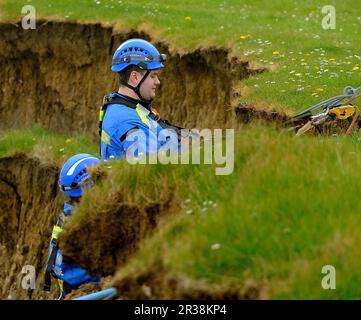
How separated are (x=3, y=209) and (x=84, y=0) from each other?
6.15 meters

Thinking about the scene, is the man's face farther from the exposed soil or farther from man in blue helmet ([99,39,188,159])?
the exposed soil

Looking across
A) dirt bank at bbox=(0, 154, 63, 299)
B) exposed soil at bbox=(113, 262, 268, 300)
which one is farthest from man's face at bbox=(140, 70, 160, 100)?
dirt bank at bbox=(0, 154, 63, 299)

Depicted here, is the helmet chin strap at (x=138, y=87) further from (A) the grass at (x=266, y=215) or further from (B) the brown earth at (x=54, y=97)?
(B) the brown earth at (x=54, y=97)

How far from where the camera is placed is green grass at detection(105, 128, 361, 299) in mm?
6871

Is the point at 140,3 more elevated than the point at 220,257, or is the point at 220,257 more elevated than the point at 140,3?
the point at 140,3

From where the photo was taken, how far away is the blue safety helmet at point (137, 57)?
12.0 meters

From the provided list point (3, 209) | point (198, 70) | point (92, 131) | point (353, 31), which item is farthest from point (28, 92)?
point (353, 31)

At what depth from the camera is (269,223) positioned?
289 inches

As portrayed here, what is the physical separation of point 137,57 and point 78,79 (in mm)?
14254

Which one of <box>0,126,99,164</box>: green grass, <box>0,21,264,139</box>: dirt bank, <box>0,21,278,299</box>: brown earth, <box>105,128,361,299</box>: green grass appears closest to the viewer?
<box>105,128,361,299</box>: green grass

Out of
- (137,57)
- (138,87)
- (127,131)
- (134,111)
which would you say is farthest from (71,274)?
(137,57)

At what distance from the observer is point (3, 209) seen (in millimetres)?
23047

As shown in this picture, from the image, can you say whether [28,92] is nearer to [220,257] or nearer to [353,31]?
[353,31]

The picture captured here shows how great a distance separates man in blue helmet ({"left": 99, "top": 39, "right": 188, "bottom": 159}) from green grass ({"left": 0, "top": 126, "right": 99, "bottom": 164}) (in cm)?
1049
